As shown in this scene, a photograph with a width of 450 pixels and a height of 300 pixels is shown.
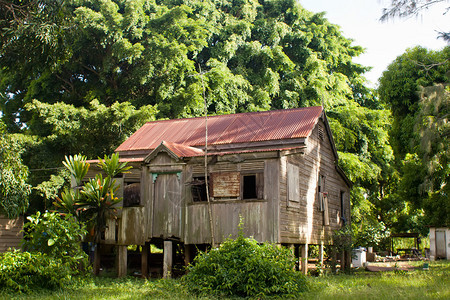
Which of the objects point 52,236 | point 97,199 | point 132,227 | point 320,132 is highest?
point 320,132

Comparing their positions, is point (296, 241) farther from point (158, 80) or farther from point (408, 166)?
point (158, 80)

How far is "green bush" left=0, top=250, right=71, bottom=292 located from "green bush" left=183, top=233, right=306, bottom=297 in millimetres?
3702

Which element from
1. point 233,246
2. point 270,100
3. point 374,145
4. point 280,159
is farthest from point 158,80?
point 233,246

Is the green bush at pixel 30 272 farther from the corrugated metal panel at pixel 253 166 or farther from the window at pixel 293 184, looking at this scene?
the window at pixel 293 184

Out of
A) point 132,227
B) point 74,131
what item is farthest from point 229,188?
point 74,131

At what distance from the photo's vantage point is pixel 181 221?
19.2m

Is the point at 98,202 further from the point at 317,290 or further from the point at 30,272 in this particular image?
the point at 317,290

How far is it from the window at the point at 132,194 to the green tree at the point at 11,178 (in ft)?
14.2

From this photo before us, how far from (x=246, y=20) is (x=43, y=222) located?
1138 inches

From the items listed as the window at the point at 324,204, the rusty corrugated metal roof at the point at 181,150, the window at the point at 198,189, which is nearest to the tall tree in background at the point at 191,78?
the window at the point at 324,204

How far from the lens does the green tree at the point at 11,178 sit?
2058cm

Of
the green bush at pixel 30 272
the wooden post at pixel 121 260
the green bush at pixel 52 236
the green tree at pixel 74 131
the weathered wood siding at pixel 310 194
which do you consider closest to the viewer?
the green bush at pixel 30 272

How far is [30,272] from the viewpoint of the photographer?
14547 mm

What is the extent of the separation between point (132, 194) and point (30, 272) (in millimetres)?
7595
